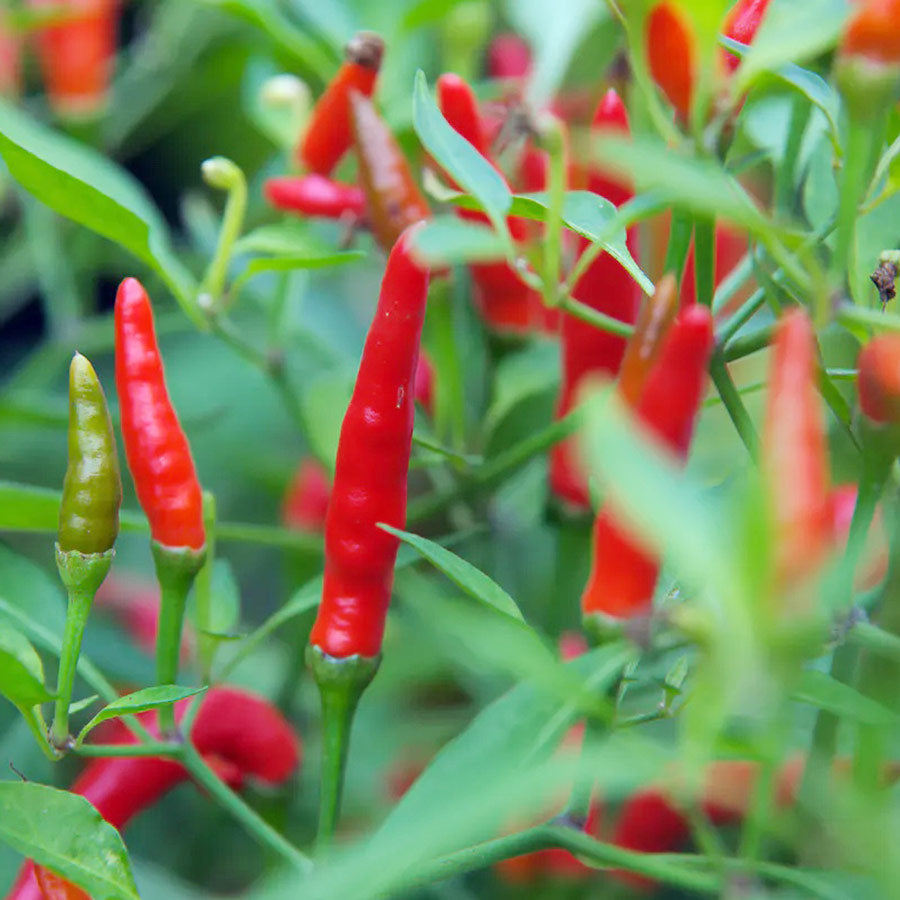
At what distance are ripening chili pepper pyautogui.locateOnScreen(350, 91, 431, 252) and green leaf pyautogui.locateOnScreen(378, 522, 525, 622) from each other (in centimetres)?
23

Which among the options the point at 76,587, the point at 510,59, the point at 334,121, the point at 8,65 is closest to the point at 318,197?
the point at 334,121

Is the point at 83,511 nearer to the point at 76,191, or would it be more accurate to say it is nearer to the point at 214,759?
the point at 76,191

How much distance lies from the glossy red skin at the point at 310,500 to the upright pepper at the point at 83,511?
38 centimetres

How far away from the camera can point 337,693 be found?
0.56m

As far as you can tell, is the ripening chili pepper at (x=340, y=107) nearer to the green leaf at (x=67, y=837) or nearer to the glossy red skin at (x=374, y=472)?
the glossy red skin at (x=374, y=472)

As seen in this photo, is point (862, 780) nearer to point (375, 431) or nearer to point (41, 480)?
point (375, 431)

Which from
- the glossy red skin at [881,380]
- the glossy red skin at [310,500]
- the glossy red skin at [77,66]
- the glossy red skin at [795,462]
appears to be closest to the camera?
the glossy red skin at [795,462]

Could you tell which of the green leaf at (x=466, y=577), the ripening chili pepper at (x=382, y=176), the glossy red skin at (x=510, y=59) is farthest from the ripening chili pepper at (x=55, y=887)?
the glossy red skin at (x=510, y=59)

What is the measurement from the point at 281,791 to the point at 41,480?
0.42m

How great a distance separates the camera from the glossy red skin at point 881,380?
0.41m

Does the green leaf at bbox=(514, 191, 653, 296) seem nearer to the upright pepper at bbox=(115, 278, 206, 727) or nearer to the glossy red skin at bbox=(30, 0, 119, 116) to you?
the upright pepper at bbox=(115, 278, 206, 727)

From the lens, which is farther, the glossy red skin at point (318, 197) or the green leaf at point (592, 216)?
the glossy red skin at point (318, 197)

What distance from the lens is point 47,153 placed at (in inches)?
22.1

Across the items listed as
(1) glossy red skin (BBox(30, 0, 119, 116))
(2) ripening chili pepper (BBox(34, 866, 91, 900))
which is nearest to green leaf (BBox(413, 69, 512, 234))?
(2) ripening chili pepper (BBox(34, 866, 91, 900))
